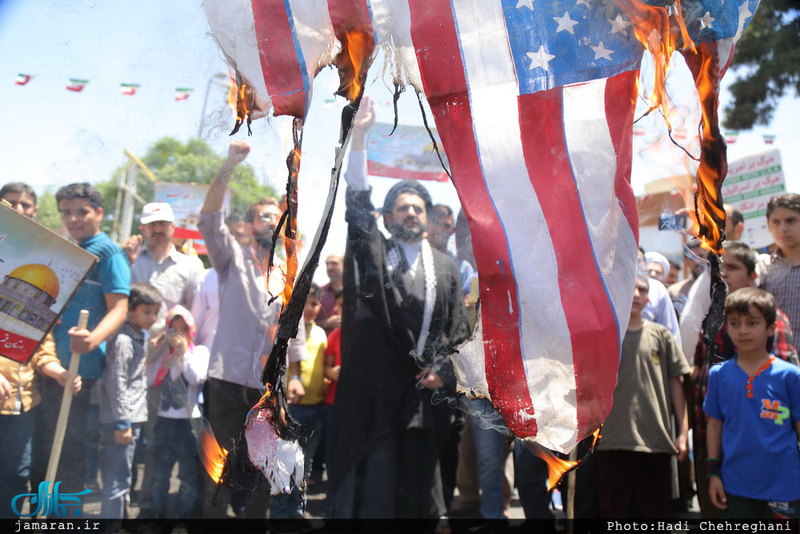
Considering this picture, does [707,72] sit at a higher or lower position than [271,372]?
higher

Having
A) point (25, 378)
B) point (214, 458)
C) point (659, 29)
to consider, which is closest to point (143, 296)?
point (25, 378)

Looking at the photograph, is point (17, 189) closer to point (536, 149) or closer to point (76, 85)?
point (76, 85)

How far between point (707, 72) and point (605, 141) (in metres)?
0.32

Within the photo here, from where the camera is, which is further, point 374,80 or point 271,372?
point 374,80

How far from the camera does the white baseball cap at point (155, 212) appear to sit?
2499 mm

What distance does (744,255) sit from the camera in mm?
3426

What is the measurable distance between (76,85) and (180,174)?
717 mm

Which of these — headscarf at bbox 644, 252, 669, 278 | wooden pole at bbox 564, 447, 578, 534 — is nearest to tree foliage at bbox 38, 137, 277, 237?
headscarf at bbox 644, 252, 669, 278

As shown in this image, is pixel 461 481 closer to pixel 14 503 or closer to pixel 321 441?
pixel 321 441

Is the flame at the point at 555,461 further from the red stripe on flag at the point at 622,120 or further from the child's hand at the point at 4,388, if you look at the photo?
the child's hand at the point at 4,388

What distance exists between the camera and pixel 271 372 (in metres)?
1.47

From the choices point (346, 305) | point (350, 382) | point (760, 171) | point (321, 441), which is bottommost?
point (321, 441)

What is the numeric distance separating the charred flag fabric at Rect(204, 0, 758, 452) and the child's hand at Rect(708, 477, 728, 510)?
1738mm

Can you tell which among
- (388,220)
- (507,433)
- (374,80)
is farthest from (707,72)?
(388,220)
